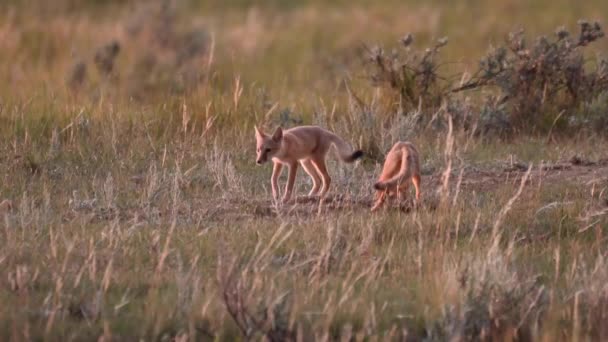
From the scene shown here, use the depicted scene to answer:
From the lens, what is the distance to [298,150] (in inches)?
383

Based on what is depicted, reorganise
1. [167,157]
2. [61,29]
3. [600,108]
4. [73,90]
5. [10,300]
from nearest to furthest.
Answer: [10,300] < [167,157] < [600,108] < [73,90] < [61,29]

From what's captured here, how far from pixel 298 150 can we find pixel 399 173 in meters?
1.09

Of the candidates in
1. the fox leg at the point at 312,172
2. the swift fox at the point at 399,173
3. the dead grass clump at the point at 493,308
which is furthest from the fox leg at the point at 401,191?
the dead grass clump at the point at 493,308

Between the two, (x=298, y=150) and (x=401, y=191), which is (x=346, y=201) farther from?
(x=298, y=150)

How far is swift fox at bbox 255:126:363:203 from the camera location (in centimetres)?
967

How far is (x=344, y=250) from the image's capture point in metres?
7.54

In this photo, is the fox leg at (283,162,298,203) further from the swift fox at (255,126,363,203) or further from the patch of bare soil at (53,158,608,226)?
the patch of bare soil at (53,158,608,226)

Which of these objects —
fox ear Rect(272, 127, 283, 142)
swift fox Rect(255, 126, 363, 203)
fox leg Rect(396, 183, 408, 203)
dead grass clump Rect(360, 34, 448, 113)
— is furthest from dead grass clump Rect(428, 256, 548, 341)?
dead grass clump Rect(360, 34, 448, 113)

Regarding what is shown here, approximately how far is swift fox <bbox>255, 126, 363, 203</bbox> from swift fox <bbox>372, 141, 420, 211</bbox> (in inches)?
21.8

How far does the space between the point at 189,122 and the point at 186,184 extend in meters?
2.57

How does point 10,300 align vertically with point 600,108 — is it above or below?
below

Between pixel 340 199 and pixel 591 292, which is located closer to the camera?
pixel 591 292

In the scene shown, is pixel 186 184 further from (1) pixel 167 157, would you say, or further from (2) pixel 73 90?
(2) pixel 73 90

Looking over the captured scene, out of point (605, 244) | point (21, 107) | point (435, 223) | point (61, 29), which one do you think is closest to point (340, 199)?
point (435, 223)
